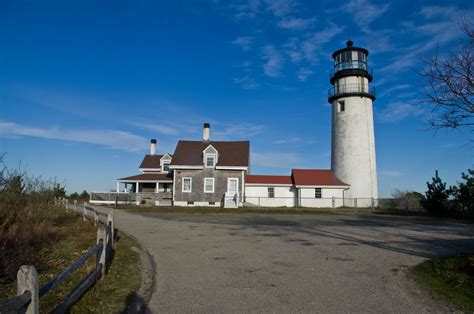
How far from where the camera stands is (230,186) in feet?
107

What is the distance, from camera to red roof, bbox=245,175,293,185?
111ft

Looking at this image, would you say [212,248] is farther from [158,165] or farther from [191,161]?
[158,165]

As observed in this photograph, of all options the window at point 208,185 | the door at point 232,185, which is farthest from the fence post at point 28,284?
the window at point 208,185

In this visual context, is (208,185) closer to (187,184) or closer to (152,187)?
(187,184)

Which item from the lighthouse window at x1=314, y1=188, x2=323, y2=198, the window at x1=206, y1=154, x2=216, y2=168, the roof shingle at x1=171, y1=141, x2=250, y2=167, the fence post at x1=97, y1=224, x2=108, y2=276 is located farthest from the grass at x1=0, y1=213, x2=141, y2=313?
the lighthouse window at x1=314, y1=188, x2=323, y2=198

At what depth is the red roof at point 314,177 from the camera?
108 ft

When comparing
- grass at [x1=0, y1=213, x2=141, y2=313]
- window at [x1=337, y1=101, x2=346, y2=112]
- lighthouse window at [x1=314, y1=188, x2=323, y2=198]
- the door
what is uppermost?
window at [x1=337, y1=101, x2=346, y2=112]

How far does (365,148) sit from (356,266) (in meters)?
26.3

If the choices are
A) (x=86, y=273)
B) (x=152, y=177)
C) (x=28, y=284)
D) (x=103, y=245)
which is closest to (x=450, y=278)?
(x=103, y=245)

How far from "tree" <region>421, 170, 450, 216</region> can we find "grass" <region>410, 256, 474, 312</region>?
19.9m

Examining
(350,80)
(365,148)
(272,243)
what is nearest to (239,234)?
(272,243)

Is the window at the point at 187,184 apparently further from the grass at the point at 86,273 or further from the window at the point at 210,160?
the grass at the point at 86,273

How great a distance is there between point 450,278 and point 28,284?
730 centimetres

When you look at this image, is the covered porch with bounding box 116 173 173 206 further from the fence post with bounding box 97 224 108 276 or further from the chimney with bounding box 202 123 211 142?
the fence post with bounding box 97 224 108 276
